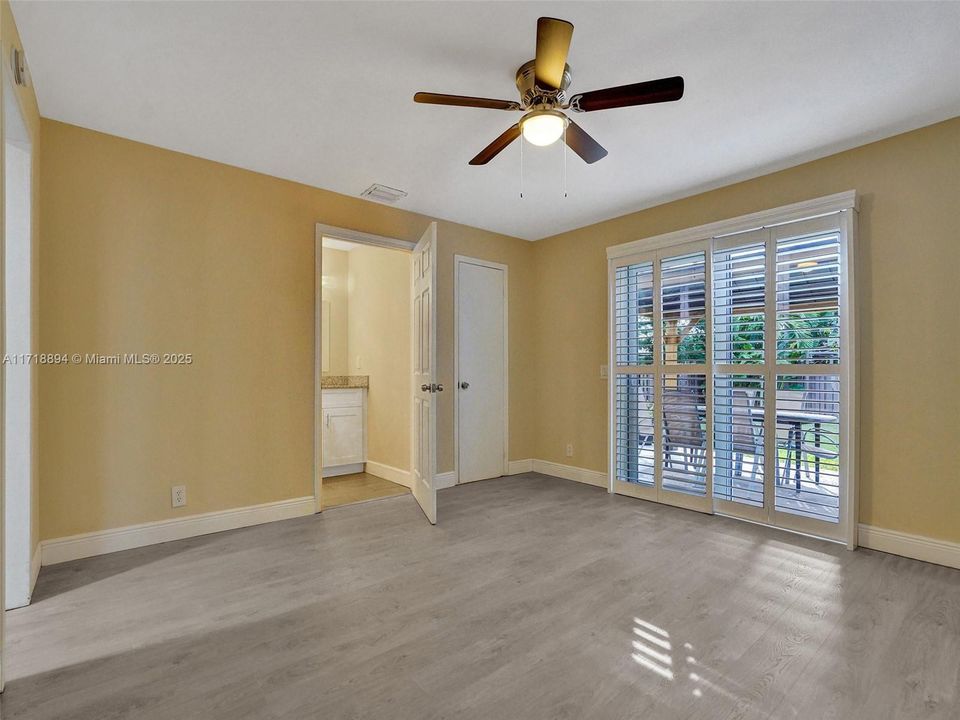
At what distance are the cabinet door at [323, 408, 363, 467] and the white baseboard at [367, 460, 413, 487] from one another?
0.17m

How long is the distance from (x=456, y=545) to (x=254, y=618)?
4.12 feet

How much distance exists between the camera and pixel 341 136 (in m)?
2.98

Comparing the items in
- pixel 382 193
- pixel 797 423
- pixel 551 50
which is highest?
pixel 382 193

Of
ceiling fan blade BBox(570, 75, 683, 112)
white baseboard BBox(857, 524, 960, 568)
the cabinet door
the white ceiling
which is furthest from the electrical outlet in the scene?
white baseboard BBox(857, 524, 960, 568)

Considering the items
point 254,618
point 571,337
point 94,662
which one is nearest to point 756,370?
point 571,337

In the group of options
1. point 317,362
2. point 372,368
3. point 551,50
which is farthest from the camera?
point 372,368

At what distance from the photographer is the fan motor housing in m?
2.20

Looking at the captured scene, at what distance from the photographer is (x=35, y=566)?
253 cm

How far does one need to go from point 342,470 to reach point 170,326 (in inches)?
103

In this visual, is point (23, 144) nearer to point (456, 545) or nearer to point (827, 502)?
point (456, 545)

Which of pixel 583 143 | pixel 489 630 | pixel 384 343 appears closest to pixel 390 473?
pixel 384 343

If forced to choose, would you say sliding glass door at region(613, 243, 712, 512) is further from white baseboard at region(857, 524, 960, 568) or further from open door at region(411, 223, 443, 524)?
open door at region(411, 223, 443, 524)

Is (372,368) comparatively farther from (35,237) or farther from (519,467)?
(35,237)

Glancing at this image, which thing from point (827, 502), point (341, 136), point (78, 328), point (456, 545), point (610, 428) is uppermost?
point (341, 136)
